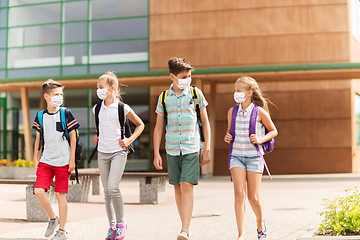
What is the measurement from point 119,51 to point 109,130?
1898 centimetres

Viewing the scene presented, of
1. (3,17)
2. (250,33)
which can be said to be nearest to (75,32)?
(3,17)

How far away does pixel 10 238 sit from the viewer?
6.28m

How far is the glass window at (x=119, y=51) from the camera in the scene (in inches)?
950

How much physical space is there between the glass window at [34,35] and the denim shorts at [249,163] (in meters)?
21.4

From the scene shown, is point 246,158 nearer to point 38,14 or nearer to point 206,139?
point 206,139

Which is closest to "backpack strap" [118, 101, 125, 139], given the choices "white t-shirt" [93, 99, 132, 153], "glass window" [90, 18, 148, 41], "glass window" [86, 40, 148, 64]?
"white t-shirt" [93, 99, 132, 153]

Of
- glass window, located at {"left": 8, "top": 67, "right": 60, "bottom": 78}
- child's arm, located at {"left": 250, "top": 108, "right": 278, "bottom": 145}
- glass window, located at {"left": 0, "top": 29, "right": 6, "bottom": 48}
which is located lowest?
child's arm, located at {"left": 250, "top": 108, "right": 278, "bottom": 145}

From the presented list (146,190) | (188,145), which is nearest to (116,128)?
(188,145)

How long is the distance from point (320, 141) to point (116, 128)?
18599mm

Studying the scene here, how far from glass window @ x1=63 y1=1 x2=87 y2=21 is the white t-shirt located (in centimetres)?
2013

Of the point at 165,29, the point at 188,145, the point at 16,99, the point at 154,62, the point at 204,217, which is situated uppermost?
the point at 165,29

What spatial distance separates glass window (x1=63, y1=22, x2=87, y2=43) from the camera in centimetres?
2489

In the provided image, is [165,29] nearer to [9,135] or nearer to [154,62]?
[154,62]

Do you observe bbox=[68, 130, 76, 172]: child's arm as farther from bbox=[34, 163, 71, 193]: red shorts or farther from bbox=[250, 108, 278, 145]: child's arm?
bbox=[250, 108, 278, 145]: child's arm
